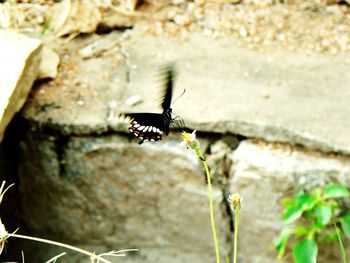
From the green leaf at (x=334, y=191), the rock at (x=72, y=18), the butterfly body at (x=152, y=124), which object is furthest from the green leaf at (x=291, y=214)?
the rock at (x=72, y=18)

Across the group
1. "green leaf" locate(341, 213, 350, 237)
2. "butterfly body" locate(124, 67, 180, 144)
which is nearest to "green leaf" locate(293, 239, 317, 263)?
"green leaf" locate(341, 213, 350, 237)

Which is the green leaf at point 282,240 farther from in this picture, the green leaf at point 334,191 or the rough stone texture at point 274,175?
the green leaf at point 334,191

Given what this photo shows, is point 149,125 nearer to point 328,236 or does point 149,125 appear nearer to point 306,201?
point 306,201

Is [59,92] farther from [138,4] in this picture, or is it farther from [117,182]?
[138,4]

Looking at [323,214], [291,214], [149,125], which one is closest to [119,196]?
[291,214]

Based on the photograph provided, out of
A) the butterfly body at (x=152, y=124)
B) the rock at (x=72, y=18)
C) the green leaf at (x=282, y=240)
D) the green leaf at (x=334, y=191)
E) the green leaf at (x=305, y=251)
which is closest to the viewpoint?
the butterfly body at (x=152, y=124)

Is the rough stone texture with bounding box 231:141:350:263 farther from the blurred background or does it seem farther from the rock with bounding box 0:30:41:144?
the rock with bounding box 0:30:41:144

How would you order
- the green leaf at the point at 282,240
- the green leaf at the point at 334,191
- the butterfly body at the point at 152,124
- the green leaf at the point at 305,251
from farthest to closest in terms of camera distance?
1. the green leaf at the point at 282,240
2. the green leaf at the point at 305,251
3. the green leaf at the point at 334,191
4. the butterfly body at the point at 152,124
